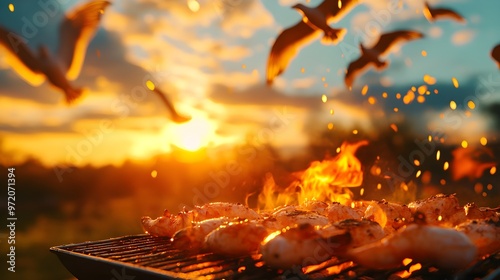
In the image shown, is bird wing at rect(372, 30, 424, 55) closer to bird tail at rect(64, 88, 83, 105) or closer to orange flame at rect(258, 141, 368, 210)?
orange flame at rect(258, 141, 368, 210)

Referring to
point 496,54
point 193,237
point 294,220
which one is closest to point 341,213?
point 294,220

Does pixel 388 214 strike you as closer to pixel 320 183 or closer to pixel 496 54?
pixel 320 183

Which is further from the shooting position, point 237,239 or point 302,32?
point 302,32

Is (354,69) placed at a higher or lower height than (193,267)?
higher

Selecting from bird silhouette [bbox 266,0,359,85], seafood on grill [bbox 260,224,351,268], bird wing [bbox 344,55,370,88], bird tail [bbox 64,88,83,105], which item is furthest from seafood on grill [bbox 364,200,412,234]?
bird tail [bbox 64,88,83,105]

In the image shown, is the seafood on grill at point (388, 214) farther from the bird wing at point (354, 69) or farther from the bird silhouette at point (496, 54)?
the bird wing at point (354, 69)

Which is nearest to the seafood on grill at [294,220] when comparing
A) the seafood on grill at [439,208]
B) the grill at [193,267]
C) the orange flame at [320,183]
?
the grill at [193,267]

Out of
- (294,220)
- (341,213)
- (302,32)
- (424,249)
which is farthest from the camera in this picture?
(302,32)
